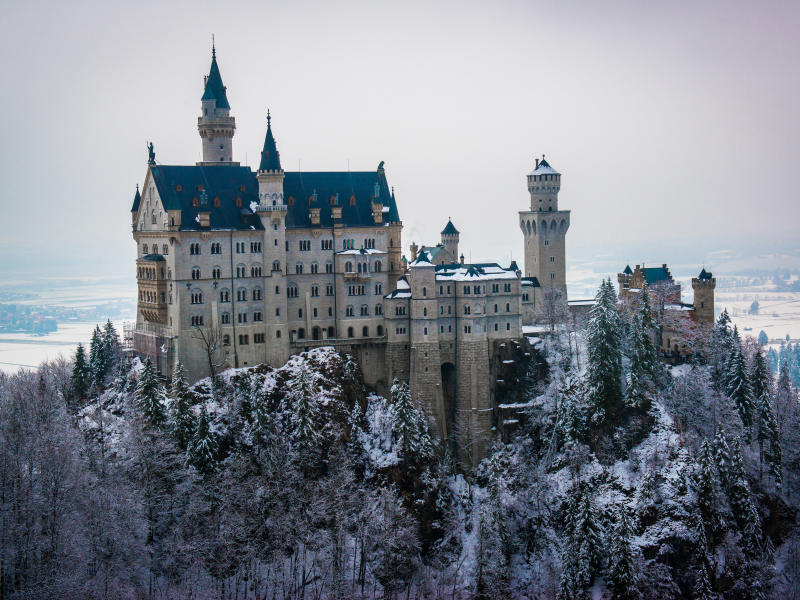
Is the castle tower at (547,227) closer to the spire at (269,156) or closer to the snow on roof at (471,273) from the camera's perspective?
the snow on roof at (471,273)

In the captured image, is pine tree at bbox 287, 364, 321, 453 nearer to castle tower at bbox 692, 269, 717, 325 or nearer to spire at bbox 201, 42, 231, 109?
spire at bbox 201, 42, 231, 109

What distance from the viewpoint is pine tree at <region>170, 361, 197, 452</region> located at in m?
90.4

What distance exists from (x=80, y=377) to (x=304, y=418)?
28241 millimetres

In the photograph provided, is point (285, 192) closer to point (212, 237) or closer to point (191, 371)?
point (212, 237)

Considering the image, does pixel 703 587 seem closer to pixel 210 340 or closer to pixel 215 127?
pixel 210 340

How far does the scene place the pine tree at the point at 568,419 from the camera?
318 ft

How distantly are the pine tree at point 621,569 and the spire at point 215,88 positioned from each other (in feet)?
212

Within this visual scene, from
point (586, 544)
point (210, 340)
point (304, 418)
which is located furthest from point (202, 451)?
point (586, 544)

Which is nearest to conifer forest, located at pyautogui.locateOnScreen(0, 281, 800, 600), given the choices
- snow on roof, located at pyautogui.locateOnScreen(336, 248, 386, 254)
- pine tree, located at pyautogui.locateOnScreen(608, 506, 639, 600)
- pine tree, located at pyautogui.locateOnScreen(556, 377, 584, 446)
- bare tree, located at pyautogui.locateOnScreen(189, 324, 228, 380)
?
pine tree, located at pyautogui.locateOnScreen(608, 506, 639, 600)

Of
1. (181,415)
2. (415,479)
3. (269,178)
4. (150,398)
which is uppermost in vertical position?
(269,178)

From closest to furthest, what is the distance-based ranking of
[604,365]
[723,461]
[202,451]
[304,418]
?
[202,451]
[723,461]
[304,418]
[604,365]

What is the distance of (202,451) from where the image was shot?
295ft

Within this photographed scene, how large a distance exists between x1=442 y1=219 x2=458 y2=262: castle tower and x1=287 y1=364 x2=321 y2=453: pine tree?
28690 millimetres

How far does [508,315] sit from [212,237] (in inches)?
1336
